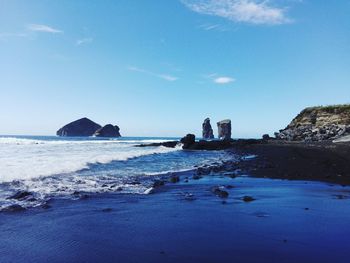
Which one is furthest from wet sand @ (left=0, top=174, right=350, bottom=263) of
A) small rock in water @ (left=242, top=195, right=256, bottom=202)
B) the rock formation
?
the rock formation

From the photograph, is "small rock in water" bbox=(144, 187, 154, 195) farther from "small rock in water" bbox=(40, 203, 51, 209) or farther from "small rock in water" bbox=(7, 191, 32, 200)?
"small rock in water" bbox=(7, 191, 32, 200)

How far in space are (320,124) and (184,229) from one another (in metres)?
71.2

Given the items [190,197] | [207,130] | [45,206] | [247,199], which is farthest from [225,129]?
[45,206]

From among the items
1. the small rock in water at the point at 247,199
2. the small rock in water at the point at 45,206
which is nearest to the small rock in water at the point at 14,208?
the small rock in water at the point at 45,206

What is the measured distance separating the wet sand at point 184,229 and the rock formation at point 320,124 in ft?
166

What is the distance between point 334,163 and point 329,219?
14.7 m

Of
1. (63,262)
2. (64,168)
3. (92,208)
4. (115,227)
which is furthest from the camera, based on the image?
(64,168)

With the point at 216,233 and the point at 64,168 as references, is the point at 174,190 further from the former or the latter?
the point at 64,168

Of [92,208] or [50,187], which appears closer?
[92,208]

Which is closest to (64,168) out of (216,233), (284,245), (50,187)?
(50,187)

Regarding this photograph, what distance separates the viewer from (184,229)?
846cm

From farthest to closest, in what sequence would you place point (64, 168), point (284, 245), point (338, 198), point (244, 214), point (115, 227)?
point (64, 168) → point (338, 198) → point (244, 214) → point (115, 227) → point (284, 245)

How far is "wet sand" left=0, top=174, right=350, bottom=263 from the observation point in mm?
6652

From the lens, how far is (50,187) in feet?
49.1
